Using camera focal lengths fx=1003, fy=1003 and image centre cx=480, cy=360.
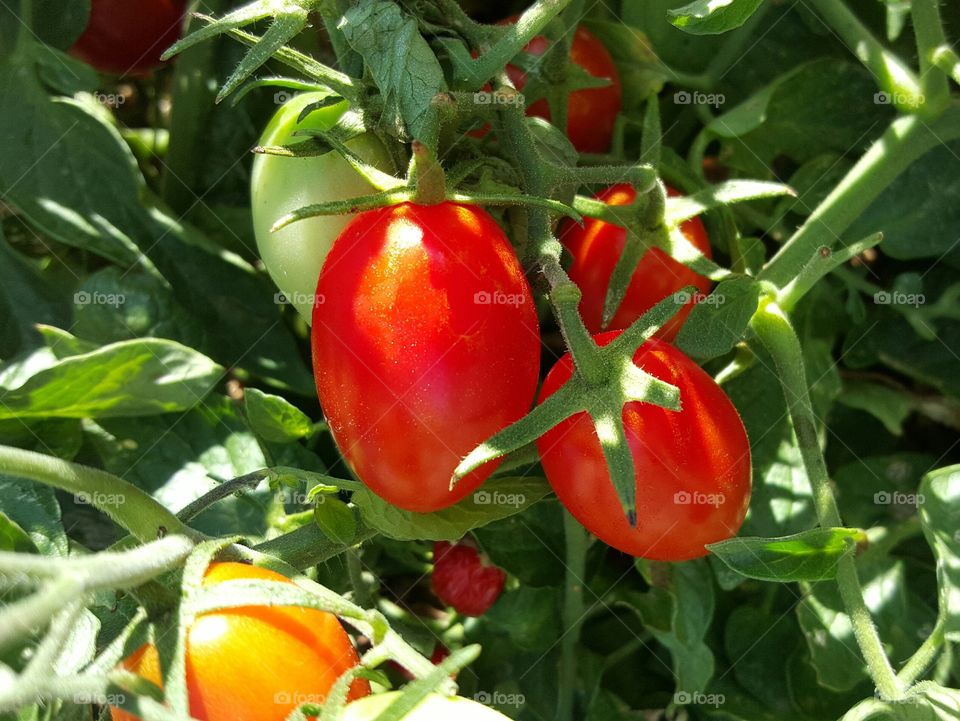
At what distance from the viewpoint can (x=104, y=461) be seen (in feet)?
3.03

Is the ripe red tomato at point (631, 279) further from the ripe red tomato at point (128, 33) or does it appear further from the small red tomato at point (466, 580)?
the ripe red tomato at point (128, 33)

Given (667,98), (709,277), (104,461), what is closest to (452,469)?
(709,277)

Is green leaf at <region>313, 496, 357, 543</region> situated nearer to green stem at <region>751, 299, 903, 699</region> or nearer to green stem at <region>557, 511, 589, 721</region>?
green stem at <region>557, 511, 589, 721</region>

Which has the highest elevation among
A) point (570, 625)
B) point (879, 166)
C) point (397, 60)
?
point (397, 60)

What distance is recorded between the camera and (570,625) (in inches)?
36.6

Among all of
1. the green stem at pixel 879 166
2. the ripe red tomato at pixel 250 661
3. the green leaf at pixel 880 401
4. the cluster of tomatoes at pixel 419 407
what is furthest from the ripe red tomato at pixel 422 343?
the green leaf at pixel 880 401

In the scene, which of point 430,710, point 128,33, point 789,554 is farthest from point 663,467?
point 128,33

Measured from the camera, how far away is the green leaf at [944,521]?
78 cm

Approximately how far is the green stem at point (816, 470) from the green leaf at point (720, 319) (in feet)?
0.09

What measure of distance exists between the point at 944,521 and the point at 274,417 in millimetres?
555

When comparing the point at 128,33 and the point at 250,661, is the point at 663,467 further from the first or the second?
the point at 128,33

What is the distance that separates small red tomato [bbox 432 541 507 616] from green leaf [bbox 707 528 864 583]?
0.30 m

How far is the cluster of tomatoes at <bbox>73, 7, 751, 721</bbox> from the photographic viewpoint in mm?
618

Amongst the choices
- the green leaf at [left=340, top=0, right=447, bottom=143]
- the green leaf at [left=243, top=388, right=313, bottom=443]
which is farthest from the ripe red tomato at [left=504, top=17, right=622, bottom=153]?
the green leaf at [left=243, top=388, right=313, bottom=443]
